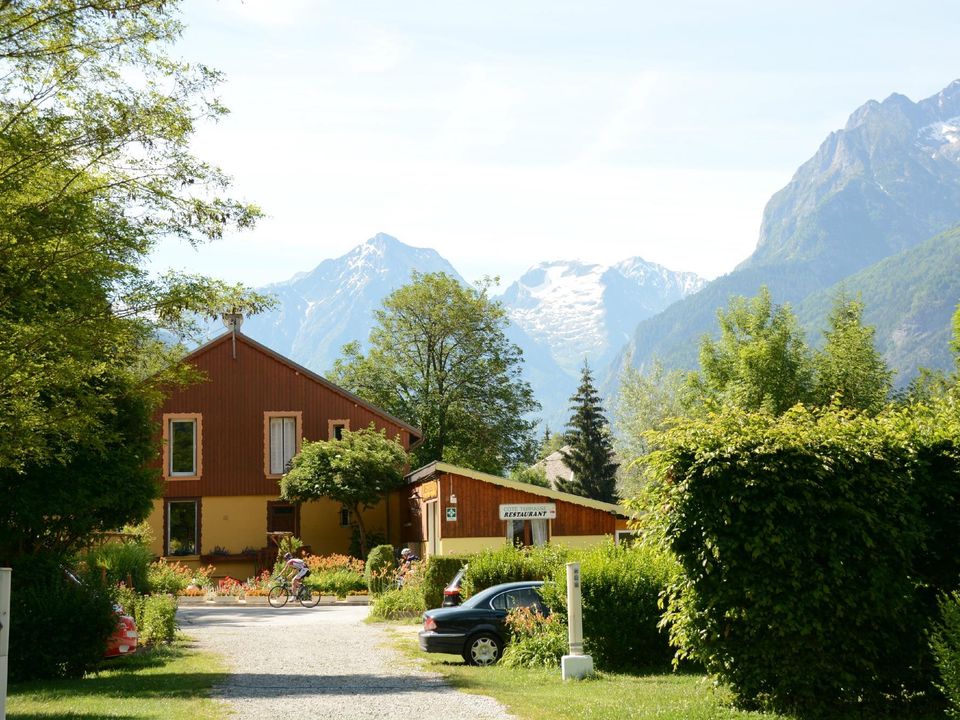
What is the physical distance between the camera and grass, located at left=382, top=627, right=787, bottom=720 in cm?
1194

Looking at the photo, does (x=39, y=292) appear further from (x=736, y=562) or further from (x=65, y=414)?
(x=736, y=562)

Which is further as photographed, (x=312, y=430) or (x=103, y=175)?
(x=312, y=430)

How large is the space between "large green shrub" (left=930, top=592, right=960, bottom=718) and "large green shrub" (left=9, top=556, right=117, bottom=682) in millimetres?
11367

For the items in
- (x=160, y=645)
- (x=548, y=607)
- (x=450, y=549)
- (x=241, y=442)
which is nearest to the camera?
(x=548, y=607)

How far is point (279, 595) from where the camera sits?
31859 mm

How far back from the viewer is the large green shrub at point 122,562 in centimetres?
2647

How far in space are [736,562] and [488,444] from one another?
44.4m

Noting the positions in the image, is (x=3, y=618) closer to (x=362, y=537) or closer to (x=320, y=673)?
(x=320, y=673)

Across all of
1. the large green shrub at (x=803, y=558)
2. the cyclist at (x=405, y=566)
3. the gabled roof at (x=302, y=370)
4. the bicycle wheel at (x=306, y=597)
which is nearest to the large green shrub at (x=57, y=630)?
the large green shrub at (x=803, y=558)

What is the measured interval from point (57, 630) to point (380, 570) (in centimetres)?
1695

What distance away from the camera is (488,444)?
2210 inches

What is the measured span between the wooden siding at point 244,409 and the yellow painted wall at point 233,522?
367 mm

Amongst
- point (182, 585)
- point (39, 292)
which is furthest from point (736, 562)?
point (182, 585)

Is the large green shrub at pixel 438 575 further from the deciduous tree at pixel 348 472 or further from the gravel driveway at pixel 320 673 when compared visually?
the deciduous tree at pixel 348 472
